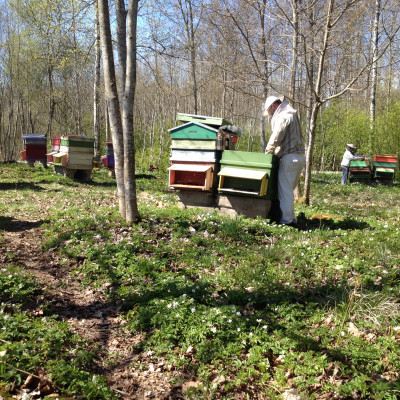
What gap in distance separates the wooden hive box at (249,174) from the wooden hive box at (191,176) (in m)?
0.30

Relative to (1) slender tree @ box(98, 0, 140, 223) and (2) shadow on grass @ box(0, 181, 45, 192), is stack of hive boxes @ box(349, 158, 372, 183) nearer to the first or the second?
(2) shadow on grass @ box(0, 181, 45, 192)

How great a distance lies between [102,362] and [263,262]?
8.54ft

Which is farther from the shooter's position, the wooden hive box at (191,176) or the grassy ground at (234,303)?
the wooden hive box at (191,176)

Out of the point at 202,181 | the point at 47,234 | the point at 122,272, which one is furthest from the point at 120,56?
the point at 122,272

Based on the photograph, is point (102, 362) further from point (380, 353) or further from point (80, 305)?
point (380, 353)

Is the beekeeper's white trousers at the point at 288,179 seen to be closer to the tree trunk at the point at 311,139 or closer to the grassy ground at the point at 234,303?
the grassy ground at the point at 234,303

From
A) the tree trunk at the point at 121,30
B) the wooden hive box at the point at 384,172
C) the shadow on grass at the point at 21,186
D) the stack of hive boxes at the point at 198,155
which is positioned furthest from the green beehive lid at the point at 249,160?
the wooden hive box at the point at 384,172

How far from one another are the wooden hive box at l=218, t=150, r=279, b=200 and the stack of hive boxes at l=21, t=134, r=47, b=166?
42.4 feet

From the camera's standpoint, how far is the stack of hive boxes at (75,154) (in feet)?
47.7

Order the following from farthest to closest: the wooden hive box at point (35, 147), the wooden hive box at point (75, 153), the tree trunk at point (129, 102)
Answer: the wooden hive box at point (35, 147) → the wooden hive box at point (75, 153) → the tree trunk at point (129, 102)

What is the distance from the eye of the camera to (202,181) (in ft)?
27.4

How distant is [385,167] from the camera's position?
61.1 feet

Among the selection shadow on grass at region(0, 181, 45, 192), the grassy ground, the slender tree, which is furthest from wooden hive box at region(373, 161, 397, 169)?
shadow on grass at region(0, 181, 45, 192)

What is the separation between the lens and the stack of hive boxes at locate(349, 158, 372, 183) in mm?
18453
